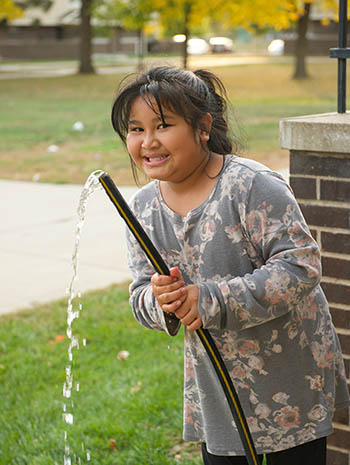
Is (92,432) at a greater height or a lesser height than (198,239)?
lesser

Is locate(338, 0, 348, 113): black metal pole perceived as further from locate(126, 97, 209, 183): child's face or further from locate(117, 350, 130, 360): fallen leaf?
locate(117, 350, 130, 360): fallen leaf

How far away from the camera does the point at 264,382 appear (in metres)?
2.10

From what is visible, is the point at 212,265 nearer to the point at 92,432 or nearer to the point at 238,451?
the point at 238,451

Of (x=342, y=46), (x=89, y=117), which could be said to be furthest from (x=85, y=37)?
(x=342, y=46)

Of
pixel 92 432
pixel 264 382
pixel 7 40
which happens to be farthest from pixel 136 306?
pixel 7 40

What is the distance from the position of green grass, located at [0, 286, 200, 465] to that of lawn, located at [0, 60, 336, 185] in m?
1.35

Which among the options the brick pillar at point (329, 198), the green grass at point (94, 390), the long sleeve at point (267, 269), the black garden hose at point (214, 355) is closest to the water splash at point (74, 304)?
A: the green grass at point (94, 390)

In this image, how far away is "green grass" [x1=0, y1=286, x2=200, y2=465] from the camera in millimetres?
3359

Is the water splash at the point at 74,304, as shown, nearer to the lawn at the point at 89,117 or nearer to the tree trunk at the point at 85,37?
the lawn at the point at 89,117

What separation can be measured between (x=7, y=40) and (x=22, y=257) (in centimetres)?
5254

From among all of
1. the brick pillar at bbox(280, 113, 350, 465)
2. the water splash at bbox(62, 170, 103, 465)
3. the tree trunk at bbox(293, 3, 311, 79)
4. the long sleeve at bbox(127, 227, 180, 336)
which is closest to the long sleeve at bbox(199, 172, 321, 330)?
the long sleeve at bbox(127, 227, 180, 336)

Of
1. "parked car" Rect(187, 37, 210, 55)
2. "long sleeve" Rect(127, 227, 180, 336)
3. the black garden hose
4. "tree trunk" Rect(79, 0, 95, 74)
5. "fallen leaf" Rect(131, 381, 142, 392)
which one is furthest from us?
"parked car" Rect(187, 37, 210, 55)

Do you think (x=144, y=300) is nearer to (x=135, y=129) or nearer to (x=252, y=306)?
(x=252, y=306)

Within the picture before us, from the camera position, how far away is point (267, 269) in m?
1.92
